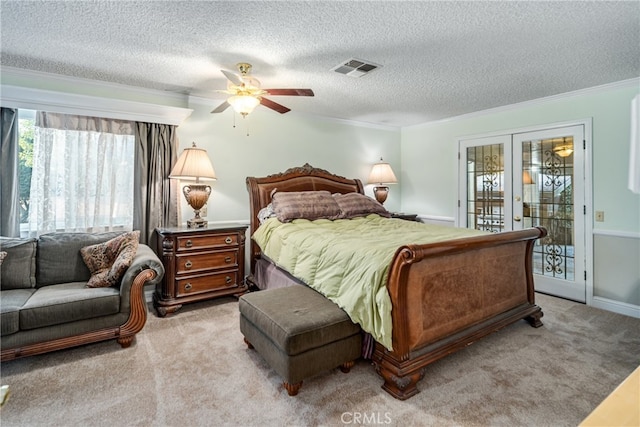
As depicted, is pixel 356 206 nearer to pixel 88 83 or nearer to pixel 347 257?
pixel 347 257

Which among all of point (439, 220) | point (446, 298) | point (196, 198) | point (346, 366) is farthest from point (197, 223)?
point (439, 220)

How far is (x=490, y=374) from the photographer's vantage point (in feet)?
7.28

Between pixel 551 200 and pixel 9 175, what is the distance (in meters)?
5.93

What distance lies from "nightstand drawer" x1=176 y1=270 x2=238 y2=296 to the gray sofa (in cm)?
55

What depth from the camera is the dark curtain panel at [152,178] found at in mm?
3619

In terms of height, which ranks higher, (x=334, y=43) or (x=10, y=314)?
(x=334, y=43)

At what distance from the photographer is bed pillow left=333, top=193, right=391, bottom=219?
13.5 feet

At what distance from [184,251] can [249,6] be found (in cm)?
236

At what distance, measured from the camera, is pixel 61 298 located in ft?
7.84

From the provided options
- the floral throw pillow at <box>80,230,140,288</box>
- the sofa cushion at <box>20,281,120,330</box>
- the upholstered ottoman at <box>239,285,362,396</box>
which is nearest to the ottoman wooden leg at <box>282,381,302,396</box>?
the upholstered ottoman at <box>239,285,362,396</box>

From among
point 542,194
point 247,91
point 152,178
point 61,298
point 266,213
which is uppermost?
point 247,91

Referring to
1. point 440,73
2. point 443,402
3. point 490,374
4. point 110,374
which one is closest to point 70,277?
point 110,374

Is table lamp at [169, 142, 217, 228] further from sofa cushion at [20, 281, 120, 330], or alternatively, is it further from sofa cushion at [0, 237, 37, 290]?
sofa cushion at [0, 237, 37, 290]

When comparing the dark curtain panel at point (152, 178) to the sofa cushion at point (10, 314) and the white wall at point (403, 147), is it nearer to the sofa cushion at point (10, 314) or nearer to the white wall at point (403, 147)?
the white wall at point (403, 147)
